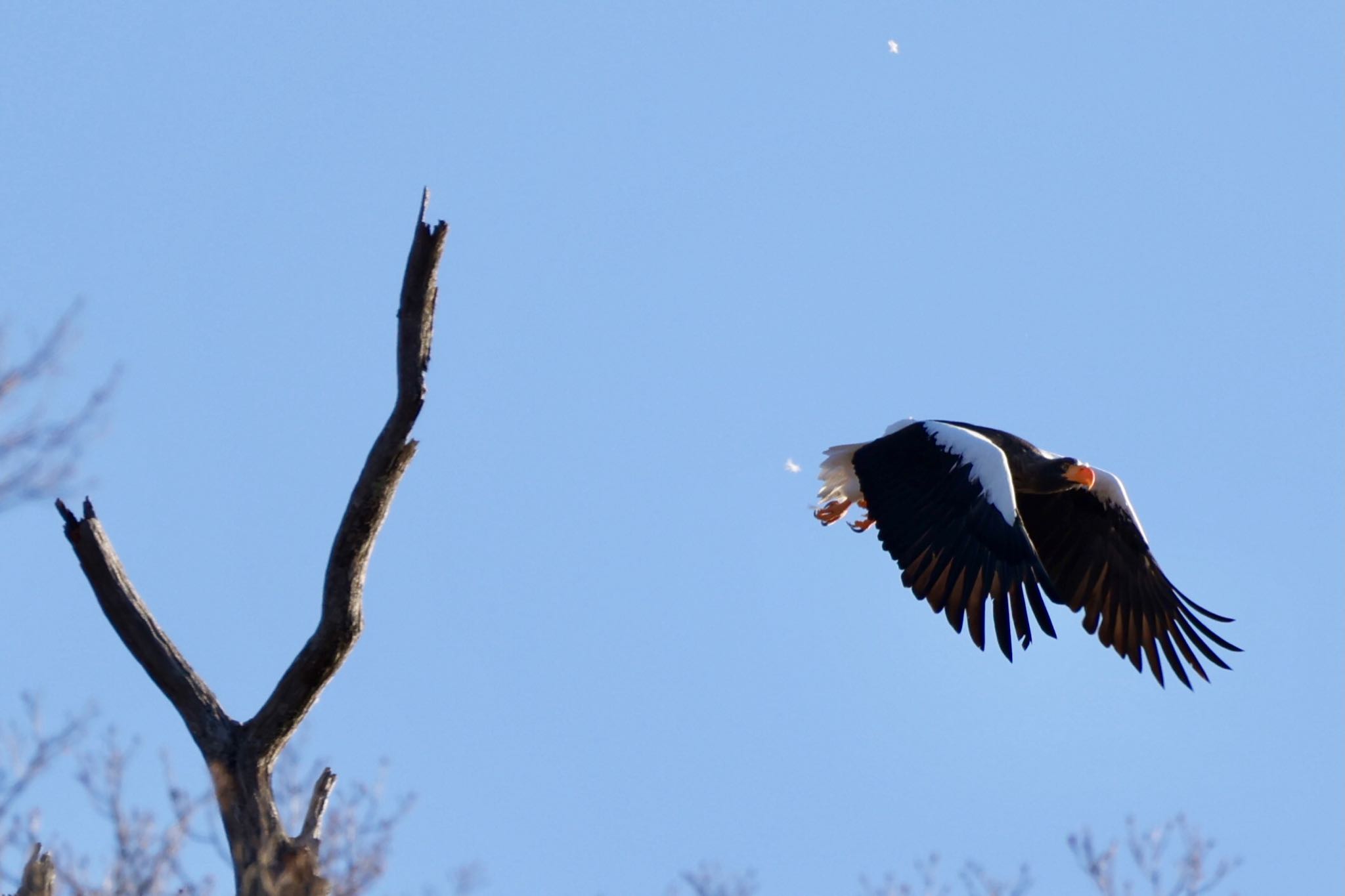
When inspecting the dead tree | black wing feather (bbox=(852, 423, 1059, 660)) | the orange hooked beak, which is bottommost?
the dead tree

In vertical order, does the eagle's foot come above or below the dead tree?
above

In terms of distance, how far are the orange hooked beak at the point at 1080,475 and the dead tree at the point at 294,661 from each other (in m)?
4.40

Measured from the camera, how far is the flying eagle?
24.1 ft

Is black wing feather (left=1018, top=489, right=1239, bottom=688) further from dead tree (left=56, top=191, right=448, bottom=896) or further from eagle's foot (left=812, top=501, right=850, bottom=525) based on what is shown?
dead tree (left=56, top=191, right=448, bottom=896)

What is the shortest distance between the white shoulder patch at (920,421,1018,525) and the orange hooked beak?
0.33 metres

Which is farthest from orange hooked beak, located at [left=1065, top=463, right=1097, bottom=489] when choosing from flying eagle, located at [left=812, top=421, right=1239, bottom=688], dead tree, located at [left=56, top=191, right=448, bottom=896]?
dead tree, located at [left=56, top=191, right=448, bottom=896]

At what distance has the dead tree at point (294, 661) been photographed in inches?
195

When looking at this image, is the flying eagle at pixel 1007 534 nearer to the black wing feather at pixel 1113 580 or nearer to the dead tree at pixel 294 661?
the black wing feather at pixel 1113 580

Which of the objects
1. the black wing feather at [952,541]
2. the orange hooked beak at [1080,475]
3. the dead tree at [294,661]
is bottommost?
the dead tree at [294,661]

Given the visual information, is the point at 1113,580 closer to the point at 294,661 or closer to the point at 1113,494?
the point at 1113,494

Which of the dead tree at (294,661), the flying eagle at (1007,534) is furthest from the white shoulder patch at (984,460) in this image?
the dead tree at (294,661)

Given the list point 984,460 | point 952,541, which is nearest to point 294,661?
point 952,541

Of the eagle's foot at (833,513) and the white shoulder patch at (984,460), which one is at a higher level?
the eagle's foot at (833,513)

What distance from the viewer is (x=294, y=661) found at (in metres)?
5.15
